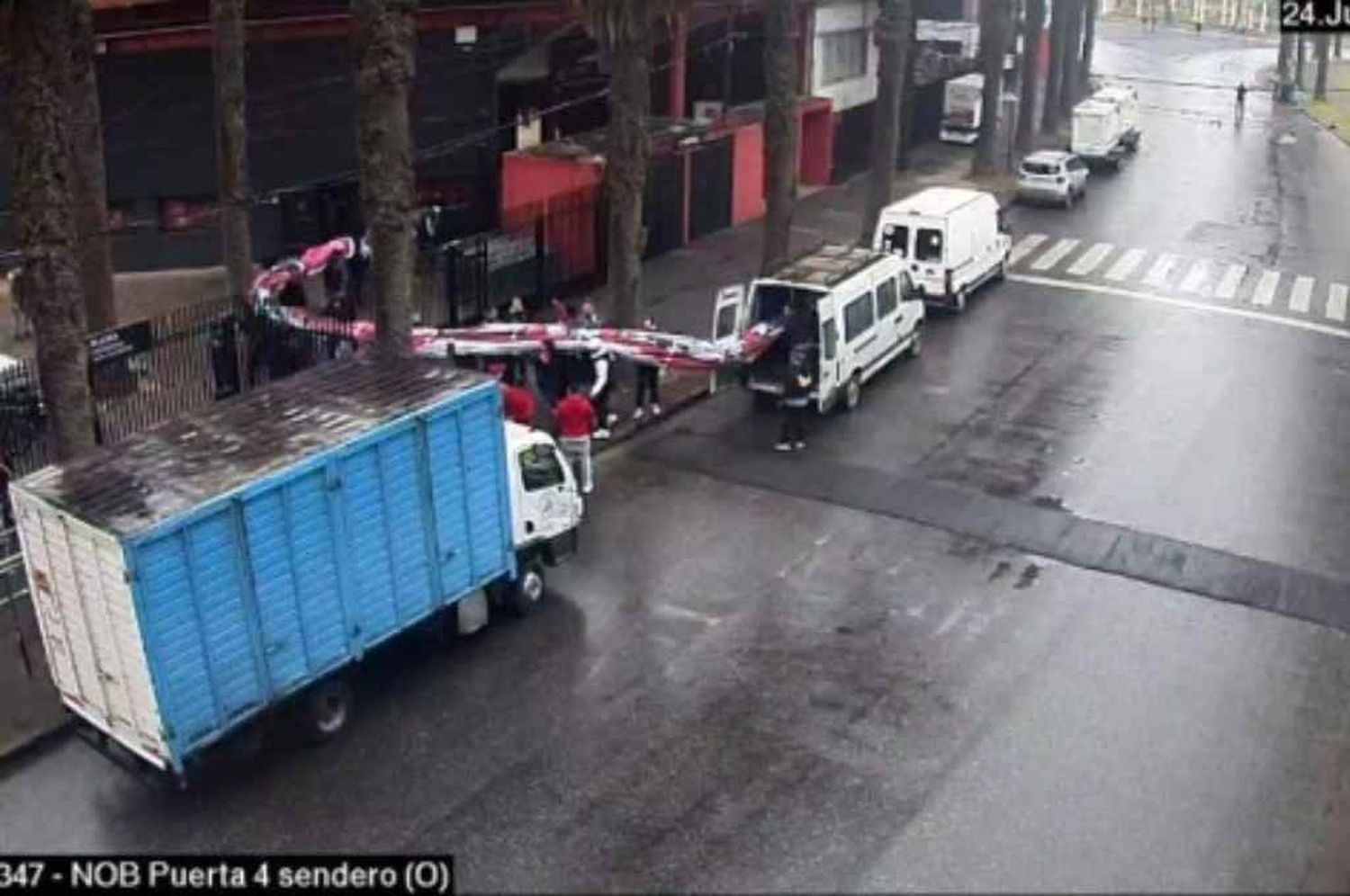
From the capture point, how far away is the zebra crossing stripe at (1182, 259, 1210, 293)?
3346cm

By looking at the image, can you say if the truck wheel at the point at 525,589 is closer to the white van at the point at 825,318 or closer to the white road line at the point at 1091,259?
the white van at the point at 825,318

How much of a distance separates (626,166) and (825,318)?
4692mm

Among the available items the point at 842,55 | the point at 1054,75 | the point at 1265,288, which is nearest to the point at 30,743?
the point at 1265,288

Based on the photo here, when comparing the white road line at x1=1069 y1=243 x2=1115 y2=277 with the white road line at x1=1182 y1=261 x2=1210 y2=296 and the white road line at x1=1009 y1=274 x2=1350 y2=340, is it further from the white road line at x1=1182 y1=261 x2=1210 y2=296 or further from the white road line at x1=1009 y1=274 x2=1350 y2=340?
the white road line at x1=1182 y1=261 x2=1210 y2=296

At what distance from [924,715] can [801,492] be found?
6.42 m

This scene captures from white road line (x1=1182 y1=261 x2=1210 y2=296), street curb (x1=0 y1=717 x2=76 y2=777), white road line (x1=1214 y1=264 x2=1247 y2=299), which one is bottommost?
white road line (x1=1214 y1=264 x2=1247 y2=299)

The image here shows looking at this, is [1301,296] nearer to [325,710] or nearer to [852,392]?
[852,392]

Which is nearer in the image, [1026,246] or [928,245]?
[928,245]

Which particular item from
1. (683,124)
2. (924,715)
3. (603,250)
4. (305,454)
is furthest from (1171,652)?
(683,124)

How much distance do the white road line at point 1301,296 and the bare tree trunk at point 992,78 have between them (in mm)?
13746

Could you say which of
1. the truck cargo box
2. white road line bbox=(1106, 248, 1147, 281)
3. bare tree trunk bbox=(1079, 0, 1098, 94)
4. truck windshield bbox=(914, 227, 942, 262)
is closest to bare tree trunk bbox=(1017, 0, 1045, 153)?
white road line bbox=(1106, 248, 1147, 281)

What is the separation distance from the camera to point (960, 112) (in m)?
53.9

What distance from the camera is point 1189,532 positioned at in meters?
19.3

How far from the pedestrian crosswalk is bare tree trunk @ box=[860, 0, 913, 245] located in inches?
150
